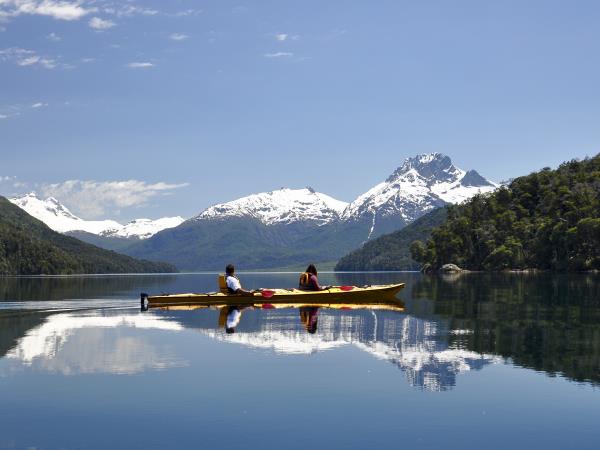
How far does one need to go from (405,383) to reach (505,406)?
4.26 meters

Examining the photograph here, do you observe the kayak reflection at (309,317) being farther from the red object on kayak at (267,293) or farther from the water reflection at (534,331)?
→ the water reflection at (534,331)

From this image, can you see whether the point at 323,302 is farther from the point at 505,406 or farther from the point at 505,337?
the point at 505,406

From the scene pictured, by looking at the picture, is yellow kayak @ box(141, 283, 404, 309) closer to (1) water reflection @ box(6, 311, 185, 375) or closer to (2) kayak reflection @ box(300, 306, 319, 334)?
(2) kayak reflection @ box(300, 306, 319, 334)

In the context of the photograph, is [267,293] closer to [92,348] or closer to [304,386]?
[92,348]

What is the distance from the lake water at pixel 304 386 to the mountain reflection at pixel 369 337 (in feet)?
0.42

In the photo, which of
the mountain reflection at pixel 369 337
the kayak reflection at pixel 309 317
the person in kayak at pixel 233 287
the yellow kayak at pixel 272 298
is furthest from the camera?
the yellow kayak at pixel 272 298

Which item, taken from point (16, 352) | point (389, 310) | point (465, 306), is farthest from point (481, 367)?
point (465, 306)

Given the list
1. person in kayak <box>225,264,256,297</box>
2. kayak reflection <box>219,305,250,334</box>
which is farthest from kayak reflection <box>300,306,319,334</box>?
person in kayak <box>225,264,256,297</box>

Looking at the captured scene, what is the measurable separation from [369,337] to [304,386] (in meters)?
14.2

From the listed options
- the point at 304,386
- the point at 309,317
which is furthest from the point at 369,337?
the point at 304,386

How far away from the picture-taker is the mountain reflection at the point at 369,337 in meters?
28.5

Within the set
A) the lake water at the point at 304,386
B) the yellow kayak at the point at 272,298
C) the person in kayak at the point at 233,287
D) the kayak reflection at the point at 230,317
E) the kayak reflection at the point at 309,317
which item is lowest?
the lake water at the point at 304,386


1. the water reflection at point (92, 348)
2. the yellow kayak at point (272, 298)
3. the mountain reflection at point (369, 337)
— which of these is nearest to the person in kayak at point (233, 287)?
the yellow kayak at point (272, 298)

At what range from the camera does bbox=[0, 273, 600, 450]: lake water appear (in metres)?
18.9
